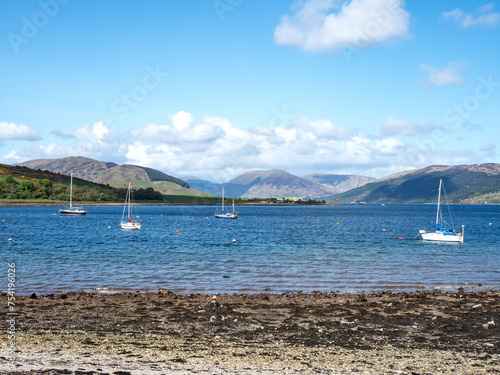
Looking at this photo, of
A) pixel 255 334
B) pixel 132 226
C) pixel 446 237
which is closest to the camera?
pixel 255 334

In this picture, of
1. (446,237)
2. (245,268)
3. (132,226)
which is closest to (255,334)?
(245,268)

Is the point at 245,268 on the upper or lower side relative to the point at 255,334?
lower

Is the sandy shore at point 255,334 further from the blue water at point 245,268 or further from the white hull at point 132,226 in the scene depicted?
the white hull at point 132,226

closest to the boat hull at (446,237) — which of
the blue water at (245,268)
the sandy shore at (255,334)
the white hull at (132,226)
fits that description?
the blue water at (245,268)

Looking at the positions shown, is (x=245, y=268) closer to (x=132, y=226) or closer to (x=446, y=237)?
(x=446, y=237)

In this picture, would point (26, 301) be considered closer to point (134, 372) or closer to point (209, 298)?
point (209, 298)

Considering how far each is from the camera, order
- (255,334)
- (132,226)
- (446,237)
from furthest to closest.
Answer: (132,226), (446,237), (255,334)

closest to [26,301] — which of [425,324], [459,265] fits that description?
[425,324]

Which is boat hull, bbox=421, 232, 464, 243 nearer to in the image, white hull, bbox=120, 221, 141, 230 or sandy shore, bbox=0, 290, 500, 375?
sandy shore, bbox=0, 290, 500, 375

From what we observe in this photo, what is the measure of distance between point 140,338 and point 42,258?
3380 centimetres

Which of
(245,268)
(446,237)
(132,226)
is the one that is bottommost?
(132,226)

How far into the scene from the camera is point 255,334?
1745 cm

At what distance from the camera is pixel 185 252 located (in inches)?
2098

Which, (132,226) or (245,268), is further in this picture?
(132,226)
